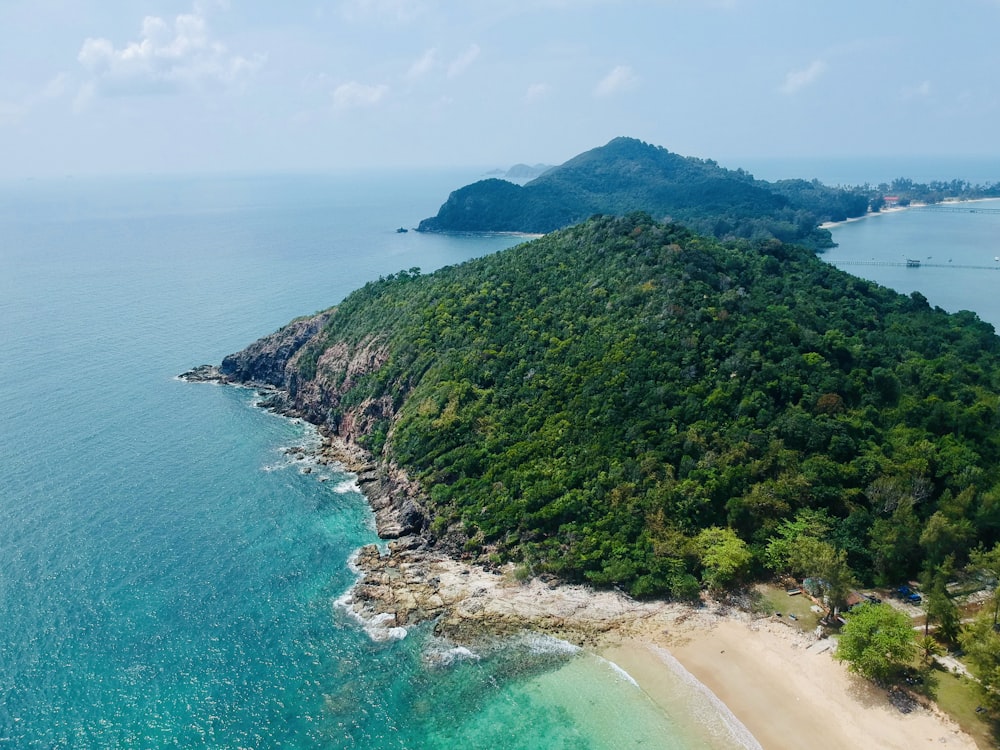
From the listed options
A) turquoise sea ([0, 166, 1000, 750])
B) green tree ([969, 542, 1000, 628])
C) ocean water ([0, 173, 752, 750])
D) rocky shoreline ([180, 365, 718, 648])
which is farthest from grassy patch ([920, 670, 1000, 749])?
rocky shoreline ([180, 365, 718, 648])

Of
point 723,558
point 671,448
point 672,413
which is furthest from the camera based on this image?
point 672,413

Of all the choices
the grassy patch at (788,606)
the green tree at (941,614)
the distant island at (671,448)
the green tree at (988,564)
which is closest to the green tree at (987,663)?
the distant island at (671,448)

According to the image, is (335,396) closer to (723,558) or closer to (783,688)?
(723,558)

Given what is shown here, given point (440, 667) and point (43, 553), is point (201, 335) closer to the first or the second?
point (43, 553)

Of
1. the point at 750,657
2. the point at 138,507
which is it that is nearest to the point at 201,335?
the point at 138,507

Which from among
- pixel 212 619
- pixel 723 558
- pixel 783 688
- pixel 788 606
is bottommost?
pixel 783 688

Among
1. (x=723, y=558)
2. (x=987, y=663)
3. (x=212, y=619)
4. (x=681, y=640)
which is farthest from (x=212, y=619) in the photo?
(x=987, y=663)
